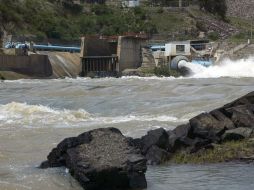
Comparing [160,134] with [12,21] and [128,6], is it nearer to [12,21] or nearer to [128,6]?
[12,21]

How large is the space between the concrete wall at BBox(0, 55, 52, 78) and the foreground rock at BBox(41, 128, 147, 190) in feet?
169

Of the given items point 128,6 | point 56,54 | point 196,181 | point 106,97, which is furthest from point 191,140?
point 128,6

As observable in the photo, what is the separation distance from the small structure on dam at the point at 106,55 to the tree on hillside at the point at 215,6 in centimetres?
5018

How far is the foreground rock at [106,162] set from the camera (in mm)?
11312

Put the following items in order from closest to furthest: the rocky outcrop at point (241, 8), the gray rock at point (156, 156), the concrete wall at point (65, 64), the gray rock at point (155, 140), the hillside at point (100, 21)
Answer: the gray rock at point (156, 156), the gray rock at point (155, 140), the concrete wall at point (65, 64), the hillside at point (100, 21), the rocky outcrop at point (241, 8)

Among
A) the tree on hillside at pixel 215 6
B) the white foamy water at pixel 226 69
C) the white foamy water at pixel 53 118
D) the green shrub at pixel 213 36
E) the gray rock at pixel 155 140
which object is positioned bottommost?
the white foamy water at pixel 226 69

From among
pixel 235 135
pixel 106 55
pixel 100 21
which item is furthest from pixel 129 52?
pixel 235 135

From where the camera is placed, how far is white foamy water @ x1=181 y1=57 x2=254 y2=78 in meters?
71.6

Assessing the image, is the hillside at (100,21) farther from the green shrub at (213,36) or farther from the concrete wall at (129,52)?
the concrete wall at (129,52)

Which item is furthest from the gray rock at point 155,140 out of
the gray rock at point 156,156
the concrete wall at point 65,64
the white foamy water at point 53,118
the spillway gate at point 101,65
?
the spillway gate at point 101,65

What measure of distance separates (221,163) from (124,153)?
316 cm

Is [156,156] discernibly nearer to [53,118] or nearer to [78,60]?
[53,118]

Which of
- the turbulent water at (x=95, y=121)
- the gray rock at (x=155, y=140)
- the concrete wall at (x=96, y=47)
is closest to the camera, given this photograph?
the turbulent water at (x=95, y=121)

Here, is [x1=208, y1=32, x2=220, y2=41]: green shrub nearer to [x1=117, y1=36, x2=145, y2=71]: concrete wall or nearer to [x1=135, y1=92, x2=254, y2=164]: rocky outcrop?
[x1=117, y1=36, x2=145, y2=71]: concrete wall
